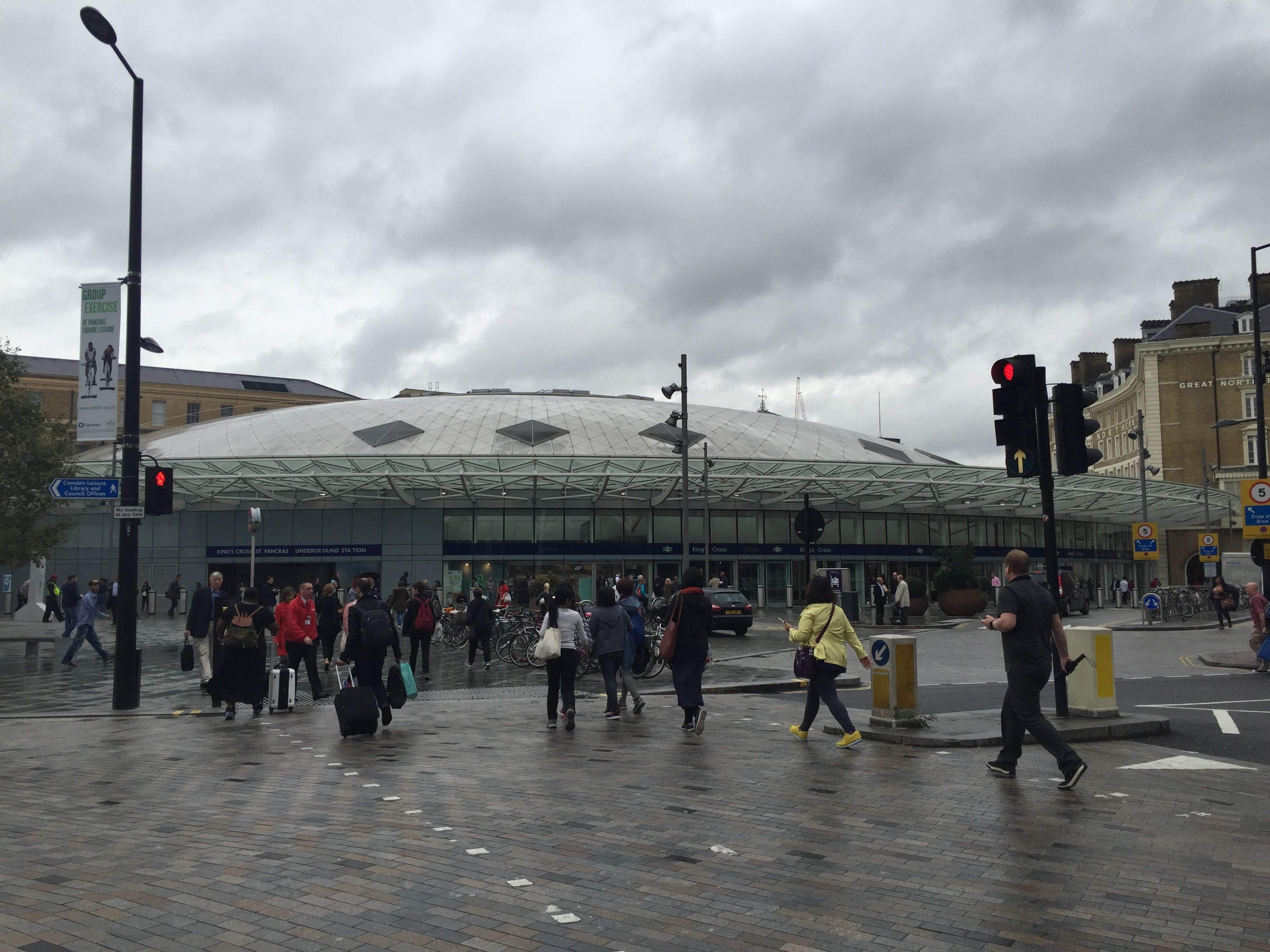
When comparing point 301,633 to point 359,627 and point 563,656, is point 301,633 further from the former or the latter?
point 563,656

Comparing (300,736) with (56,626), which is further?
(56,626)

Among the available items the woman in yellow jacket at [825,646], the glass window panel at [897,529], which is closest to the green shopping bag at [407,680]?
the woman in yellow jacket at [825,646]

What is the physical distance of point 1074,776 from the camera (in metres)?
7.73

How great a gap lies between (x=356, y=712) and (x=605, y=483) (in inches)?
1325

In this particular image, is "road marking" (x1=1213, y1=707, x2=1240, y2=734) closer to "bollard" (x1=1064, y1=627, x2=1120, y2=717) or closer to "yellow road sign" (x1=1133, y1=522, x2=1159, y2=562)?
"bollard" (x1=1064, y1=627, x2=1120, y2=717)

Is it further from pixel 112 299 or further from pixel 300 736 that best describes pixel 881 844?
pixel 112 299

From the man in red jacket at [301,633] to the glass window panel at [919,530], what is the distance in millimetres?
41529

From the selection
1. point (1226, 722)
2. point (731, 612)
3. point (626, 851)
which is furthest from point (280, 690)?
point (731, 612)

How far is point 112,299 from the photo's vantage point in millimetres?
14438

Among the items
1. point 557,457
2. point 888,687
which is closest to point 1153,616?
point 557,457

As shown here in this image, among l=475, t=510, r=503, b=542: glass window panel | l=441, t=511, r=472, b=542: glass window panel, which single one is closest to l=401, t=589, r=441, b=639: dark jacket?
l=441, t=511, r=472, b=542: glass window panel

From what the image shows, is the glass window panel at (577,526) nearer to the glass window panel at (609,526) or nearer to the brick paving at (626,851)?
the glass window panel at (609,526)

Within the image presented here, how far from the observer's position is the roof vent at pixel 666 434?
1895 inches

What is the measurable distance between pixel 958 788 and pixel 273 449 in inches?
1715
